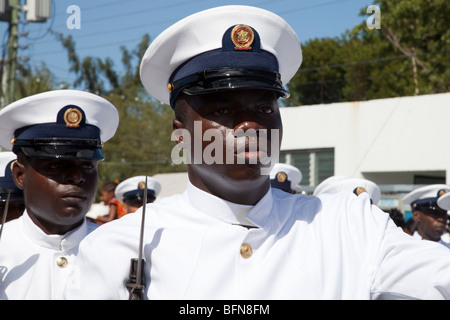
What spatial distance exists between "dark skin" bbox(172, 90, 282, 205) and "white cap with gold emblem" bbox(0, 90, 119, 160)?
4.91 ft

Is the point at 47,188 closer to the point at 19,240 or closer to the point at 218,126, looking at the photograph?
the point at 19,240

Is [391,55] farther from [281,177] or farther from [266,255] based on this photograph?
[266,255]

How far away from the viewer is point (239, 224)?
2211mm

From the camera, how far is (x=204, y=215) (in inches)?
87.7

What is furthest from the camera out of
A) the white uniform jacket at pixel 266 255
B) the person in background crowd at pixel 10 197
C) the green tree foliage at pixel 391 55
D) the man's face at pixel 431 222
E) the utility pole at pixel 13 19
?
the green tree foliage at pixel 391 55

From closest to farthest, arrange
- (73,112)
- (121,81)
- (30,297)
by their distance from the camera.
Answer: (30,297) < (73,112) < (121,81)

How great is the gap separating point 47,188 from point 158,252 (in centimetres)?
159

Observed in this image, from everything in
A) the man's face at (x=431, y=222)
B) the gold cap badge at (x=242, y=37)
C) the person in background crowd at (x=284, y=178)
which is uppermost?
the gold cap badge at (x=242, y=37)

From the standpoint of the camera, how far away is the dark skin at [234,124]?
207 centimetres

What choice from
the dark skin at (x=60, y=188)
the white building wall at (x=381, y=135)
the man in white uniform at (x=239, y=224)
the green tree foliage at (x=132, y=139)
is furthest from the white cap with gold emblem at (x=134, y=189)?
the green tree foliage at (x=132, y=139)

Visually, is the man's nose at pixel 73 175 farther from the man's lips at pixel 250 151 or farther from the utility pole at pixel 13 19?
the man's lips at pixel 250 151

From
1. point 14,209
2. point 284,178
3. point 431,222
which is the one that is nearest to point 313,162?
point 431,222
